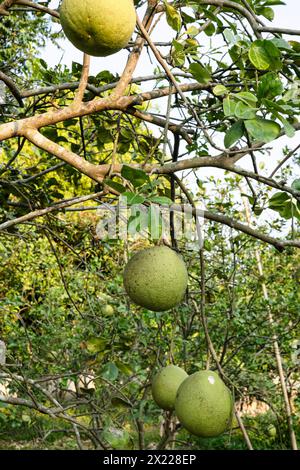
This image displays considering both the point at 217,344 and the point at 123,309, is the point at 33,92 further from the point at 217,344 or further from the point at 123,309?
the point at 217,344

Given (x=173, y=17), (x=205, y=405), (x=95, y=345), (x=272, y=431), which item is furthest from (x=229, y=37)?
(x=272, y=431)

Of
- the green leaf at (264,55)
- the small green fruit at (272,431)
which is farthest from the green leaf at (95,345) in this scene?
the small green fruit at (272,431)

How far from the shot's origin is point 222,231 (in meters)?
4.02

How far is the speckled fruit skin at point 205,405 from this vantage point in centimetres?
130

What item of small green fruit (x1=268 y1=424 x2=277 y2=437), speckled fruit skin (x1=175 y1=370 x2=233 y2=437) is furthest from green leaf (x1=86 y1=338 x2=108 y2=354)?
small green fruit (x1=268 y1=424 x2=277 y2=437)

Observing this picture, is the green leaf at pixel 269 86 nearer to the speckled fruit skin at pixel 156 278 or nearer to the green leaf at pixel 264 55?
the green leaf at pixel 264 55

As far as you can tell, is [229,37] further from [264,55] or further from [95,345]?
[95,345]

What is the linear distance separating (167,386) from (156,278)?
0.51 metres

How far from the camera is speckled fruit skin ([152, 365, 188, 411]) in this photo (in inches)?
61.9

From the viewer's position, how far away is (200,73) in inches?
46.9

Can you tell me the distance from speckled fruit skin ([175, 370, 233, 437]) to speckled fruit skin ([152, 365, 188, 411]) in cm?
20
